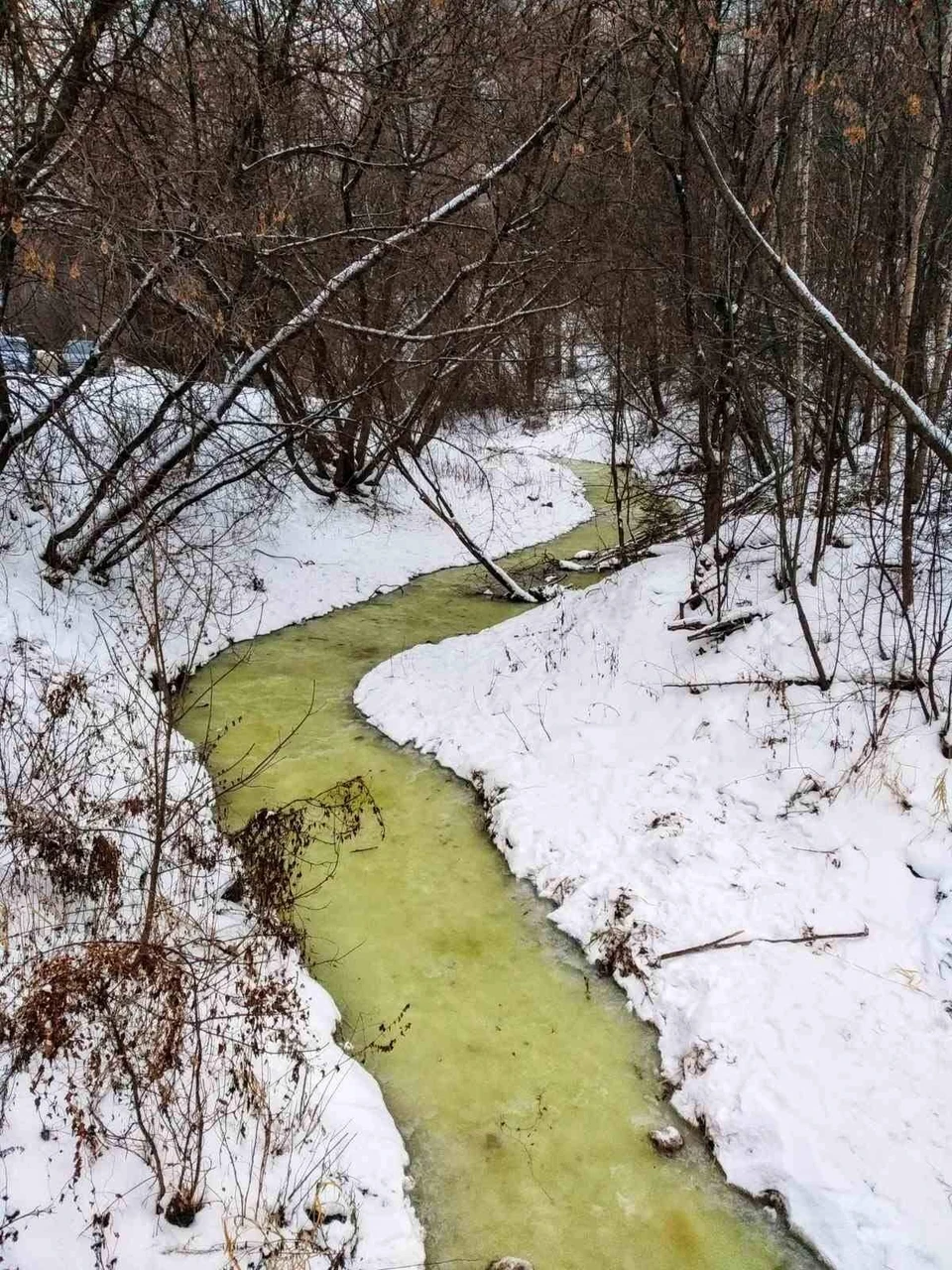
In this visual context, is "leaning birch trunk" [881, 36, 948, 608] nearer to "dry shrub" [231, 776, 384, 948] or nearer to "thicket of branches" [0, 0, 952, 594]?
"thicket of branches" [0, 0, 952, 594]

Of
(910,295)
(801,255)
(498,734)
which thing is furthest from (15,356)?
(910,295)

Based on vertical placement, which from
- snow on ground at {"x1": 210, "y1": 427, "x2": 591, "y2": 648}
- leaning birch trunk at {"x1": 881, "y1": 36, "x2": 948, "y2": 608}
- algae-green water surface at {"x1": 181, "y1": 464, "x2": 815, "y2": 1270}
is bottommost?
snow on ground at {"x1": 210, "y1": 427, "x2": 591, "y2": 648}

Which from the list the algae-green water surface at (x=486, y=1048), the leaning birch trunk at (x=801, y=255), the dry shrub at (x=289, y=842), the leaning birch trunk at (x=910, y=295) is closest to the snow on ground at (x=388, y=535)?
the dry shrub at (x=289, y=842)

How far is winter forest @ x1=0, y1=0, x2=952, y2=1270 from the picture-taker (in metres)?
3.51

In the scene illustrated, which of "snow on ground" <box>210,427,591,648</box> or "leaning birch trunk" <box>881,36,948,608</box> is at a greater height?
"leaning birch trunk" <box>881,36,948,608</box>

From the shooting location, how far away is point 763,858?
5355 mm

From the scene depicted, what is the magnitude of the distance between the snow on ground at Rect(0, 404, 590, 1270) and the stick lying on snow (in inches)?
80.0

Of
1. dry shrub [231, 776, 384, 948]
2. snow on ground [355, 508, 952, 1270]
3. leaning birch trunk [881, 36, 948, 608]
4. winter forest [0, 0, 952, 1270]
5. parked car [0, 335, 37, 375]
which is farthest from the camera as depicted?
parked car [0, 335, 37, 375]

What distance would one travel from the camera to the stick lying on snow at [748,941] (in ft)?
15.2

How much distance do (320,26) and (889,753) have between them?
846 cm

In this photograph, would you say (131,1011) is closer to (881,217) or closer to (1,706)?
(1,706)

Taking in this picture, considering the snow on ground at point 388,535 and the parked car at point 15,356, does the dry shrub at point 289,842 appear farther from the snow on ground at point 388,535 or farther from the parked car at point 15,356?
the parked car at point 15,356

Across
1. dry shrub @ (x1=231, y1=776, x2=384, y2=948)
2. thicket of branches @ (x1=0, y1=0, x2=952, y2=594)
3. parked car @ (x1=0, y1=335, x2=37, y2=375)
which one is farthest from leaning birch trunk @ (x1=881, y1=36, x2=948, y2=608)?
parked car @ (x1=0, y1=335, x2=37, y2=375)

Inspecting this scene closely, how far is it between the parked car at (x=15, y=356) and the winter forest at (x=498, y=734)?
14cm
